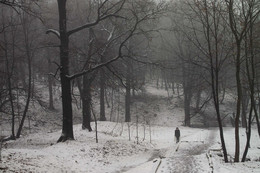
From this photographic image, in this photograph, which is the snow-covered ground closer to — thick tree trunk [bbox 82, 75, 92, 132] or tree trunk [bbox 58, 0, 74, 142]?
tree trunk [bbox 58, 0, 74, 142]

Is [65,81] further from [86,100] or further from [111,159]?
[86,100]

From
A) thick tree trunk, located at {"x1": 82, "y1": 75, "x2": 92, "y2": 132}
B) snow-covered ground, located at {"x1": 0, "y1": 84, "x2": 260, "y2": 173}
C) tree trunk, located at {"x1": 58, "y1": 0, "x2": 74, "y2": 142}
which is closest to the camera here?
snow-covered ground, located at {"x1": 0, "y1": 84, "x2": 260, "y2": 173}

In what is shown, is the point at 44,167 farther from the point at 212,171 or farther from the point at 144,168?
the point at 212,171

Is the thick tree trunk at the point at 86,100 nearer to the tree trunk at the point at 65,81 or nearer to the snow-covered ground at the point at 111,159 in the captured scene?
the snow-covered ground at the point at 111,159

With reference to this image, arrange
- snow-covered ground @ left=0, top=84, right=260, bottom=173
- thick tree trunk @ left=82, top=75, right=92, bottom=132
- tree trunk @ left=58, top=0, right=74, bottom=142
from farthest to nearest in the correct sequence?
1. thick tree trunk @ left=82, top=75, right=92, bottom=132
2. tree trunk @ left=58, top=0, right=74, bottom=142
3. snow-covered ground @ left=0, top=84, right=260, bottom=173

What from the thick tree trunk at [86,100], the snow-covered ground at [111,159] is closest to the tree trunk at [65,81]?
the snow-covered ground at [111,159]

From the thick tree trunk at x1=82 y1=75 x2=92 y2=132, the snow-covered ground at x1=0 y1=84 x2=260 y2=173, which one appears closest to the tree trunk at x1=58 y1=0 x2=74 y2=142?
the snow-covered ground at x1=0 y1=84 x2=260 y2=173

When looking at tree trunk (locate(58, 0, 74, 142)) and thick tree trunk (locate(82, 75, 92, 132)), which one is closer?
tree trunk (locate(58, 0, 74, 142))

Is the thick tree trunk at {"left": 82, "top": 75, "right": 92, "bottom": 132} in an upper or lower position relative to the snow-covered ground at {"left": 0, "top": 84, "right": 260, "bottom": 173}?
upper

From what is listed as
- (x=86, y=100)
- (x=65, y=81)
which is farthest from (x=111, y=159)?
(x=86, y=100)

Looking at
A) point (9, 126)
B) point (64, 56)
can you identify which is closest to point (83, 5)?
point (64, 56)

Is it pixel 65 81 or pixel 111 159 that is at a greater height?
pixel 65 81

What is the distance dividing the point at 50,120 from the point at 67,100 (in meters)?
18.6

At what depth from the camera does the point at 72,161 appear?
11.3 metres
